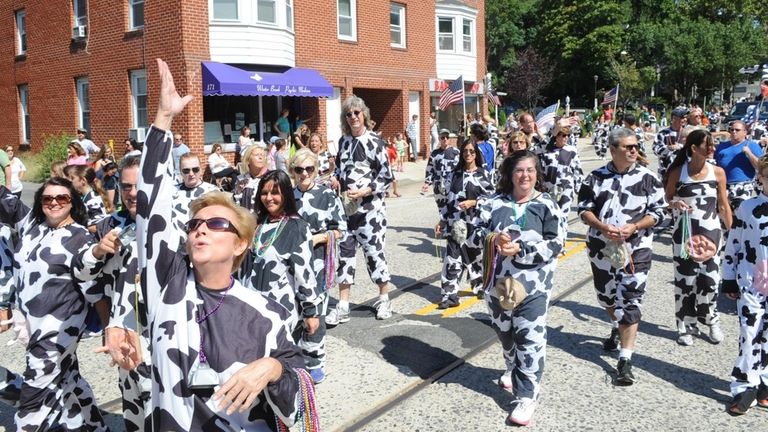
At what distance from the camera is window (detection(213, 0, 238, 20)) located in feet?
61.2

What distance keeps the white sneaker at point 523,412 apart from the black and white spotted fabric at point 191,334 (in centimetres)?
243

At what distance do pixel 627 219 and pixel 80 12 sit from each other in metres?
21.4

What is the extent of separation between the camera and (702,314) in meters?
6.15

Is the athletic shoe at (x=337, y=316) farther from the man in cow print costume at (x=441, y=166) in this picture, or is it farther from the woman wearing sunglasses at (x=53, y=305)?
the man in cow print costume at (x=441, y=166)

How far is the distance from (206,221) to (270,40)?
17679 mm

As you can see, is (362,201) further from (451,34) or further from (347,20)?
(451,34)

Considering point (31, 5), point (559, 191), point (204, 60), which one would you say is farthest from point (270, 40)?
point (559, 191)

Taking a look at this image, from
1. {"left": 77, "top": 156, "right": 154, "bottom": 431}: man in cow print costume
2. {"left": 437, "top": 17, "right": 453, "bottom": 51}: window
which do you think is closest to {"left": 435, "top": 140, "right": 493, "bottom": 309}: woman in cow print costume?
{"left": 77, "top": 156, "right": 154, "bottom": 431}: man in cow print costume

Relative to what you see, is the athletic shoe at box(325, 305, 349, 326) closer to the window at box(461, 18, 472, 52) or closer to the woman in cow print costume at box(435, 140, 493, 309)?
the woman in cow print costume at box(435, 140, 493, 309)

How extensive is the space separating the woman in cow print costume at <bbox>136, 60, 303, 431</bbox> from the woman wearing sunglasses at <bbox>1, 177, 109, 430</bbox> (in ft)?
5.58

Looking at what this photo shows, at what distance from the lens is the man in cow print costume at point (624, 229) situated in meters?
5.24

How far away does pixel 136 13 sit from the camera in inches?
779

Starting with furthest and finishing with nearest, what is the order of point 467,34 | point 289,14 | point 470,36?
point 470,36 → point 467,34 → point 289,14

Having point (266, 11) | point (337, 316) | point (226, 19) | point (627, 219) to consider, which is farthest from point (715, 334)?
point (266, 11)
